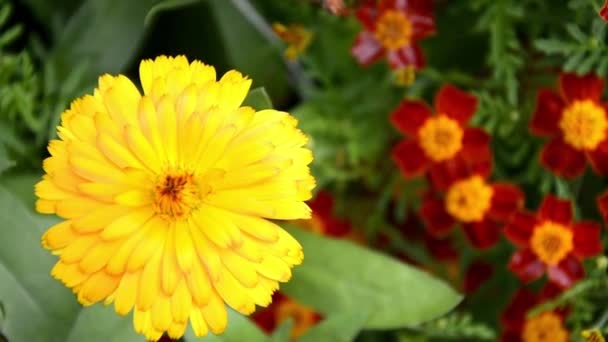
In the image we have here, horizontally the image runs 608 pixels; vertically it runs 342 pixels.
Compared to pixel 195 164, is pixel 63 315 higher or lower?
lower

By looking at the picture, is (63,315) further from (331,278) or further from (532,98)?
(532,98)

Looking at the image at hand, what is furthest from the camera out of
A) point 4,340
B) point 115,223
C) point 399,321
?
point 399,321

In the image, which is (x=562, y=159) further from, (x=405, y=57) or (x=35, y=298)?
(x=35, y=298)

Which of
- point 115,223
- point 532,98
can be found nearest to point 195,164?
point 115,223

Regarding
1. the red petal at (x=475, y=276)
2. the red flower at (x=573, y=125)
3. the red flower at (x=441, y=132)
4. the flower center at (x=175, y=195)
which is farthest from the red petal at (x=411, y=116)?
the flower center at (x=175, y=195)

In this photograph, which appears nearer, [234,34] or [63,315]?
[63,315]

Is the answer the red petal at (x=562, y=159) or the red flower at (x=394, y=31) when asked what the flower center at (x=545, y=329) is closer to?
the red petal at (x=562, y=159)

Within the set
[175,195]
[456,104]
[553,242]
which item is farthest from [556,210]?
[175,195]

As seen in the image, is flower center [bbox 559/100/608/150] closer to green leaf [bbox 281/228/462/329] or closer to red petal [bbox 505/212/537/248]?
red petal [bbox 505/212/537/248]
